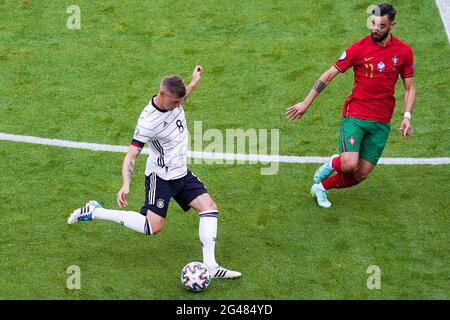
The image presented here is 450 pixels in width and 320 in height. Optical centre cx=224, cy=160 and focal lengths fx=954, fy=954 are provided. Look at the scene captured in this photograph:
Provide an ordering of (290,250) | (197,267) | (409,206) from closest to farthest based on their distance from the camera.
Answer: (197,267)
(290,250)
(409,206)

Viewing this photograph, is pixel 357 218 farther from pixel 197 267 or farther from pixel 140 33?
pixel 140 33

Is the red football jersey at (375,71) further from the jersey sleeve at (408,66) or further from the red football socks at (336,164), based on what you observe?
the red football socks at (336,164)

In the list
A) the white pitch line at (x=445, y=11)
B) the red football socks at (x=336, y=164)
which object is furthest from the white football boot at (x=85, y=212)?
the white pitch line at (x=445, y=11)

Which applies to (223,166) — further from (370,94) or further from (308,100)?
(370,94)

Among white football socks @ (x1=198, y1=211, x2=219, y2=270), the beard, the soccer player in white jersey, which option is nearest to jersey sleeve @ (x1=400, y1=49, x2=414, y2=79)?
the beard

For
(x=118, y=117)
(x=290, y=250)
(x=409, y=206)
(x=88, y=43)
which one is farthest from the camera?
(x=88, y=43)

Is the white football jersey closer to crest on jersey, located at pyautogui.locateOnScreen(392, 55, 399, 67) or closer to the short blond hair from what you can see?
the short blond hair

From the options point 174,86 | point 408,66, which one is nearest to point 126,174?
point 174,86

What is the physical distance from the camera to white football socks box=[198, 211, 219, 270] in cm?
948

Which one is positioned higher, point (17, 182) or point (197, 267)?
point (17, 182)

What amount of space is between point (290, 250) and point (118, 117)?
3.56m

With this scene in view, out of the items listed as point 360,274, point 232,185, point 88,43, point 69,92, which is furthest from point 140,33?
point 360,274

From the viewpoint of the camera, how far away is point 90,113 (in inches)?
494

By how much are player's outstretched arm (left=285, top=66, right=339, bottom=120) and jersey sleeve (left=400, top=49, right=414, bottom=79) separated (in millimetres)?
716
